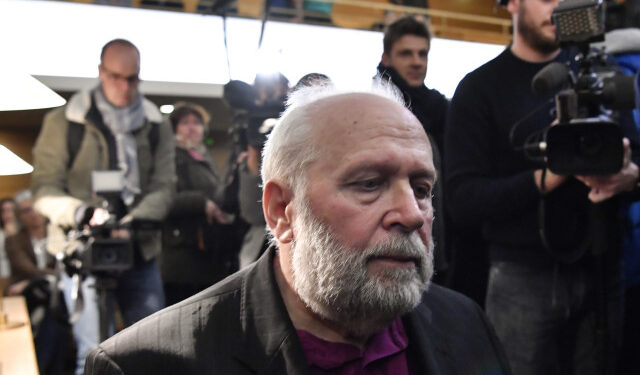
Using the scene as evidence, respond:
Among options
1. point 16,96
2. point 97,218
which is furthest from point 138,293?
point 16,96

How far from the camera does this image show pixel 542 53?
2.42 meters

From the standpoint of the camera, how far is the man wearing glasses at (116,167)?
279cm

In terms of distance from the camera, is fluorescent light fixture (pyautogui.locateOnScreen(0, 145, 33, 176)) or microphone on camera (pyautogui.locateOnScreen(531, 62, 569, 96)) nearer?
fluorescent light fixture (pyautogui.locateOnScreen(0, 145, 33, 176))

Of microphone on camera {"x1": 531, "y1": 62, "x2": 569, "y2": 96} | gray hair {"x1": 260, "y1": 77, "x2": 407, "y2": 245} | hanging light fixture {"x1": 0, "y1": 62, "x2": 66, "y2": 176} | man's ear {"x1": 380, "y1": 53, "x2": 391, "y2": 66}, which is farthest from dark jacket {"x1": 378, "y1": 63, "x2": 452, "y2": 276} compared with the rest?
hanging light fixture {"x1": 0, "y1": 62, "x2": 66, "y2": 176}

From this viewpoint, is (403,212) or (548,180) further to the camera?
(548,180)

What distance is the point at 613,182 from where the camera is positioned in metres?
2.15

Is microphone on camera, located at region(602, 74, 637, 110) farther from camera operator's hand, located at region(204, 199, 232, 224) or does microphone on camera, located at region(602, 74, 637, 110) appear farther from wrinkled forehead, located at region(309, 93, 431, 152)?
camera operator's hand, located at region(204, 199, 232, 224)

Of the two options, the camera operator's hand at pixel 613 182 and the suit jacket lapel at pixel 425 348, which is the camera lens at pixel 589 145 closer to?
the camera operator's hand at pixel 613 182

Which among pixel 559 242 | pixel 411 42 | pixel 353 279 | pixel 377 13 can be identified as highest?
pixel 377 13

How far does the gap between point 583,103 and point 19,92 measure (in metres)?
1.50

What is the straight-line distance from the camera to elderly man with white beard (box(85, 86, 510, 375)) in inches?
49.8

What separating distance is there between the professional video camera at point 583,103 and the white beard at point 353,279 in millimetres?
927

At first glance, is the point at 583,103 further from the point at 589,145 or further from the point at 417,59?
the point at 417,59

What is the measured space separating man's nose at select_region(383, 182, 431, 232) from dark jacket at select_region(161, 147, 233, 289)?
2000 mm
